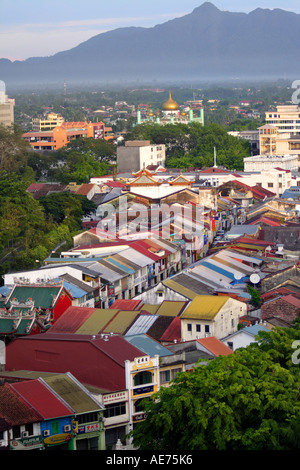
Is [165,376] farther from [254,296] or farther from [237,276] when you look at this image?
[237,276]

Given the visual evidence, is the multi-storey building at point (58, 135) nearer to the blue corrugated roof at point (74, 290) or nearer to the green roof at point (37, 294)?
the blue corrugated roof at point (74, 290)

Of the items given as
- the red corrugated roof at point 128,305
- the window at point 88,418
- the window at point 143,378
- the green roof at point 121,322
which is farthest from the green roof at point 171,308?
the window at point 88,418

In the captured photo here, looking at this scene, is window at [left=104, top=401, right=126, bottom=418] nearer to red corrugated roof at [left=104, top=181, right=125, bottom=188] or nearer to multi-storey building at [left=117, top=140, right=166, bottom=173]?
red corrugated roof at [left=104, top=181, right=125, bottom=188]

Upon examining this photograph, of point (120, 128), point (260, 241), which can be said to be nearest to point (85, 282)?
point (260, 241)

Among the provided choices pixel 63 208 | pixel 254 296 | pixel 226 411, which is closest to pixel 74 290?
pixel 254 296

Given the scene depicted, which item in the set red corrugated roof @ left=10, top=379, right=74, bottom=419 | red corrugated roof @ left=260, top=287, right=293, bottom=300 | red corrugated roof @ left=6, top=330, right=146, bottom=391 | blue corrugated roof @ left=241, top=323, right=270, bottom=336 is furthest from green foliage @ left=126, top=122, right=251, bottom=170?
red corrugated roof @ left=10, top=379, right=74, bottom=419

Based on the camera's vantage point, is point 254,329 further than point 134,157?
No
